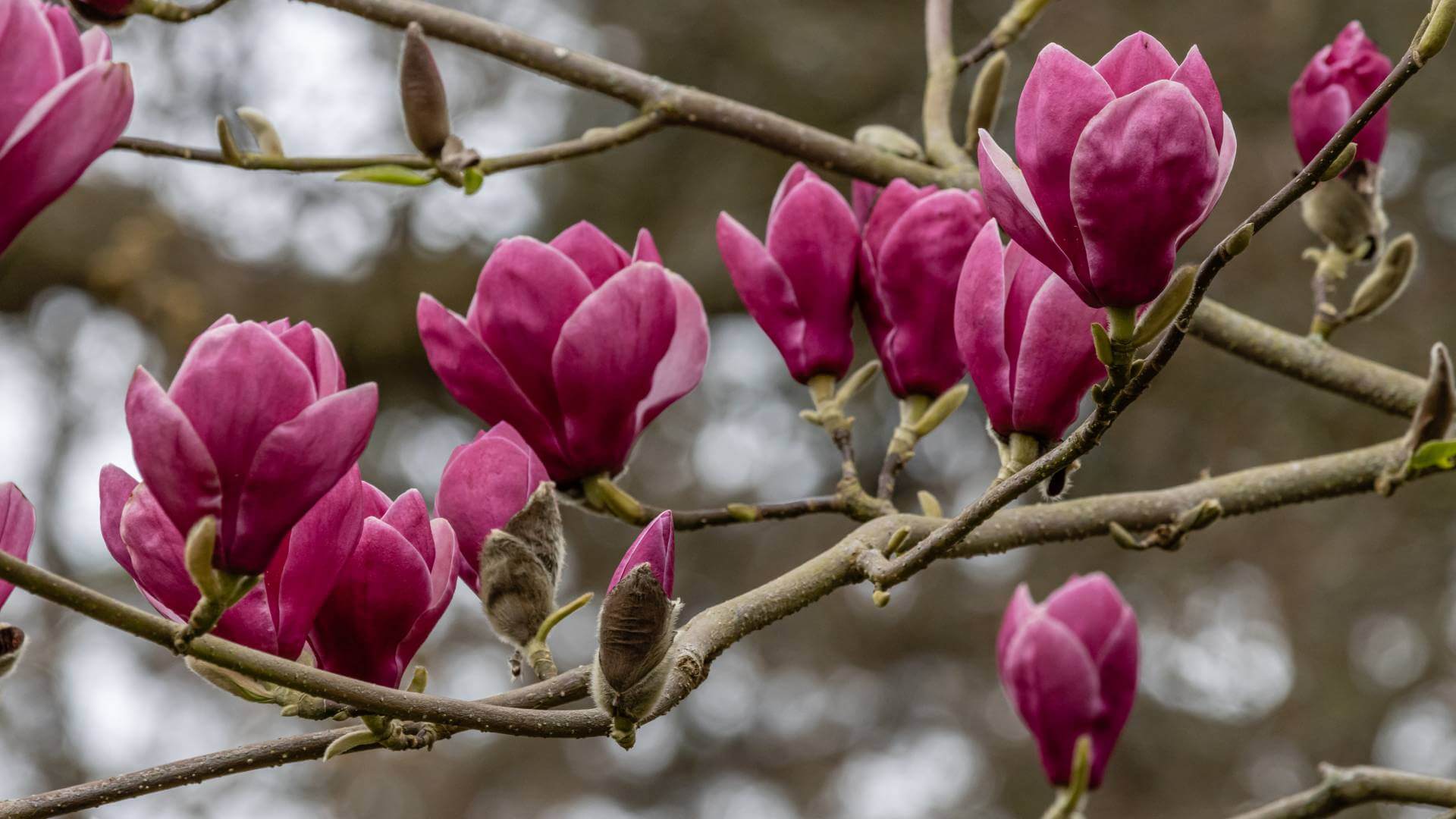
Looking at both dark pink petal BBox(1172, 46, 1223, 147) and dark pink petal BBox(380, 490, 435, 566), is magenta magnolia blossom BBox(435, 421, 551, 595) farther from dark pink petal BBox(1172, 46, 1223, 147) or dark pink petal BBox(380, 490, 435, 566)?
dark pink petal BBox(1172, 46, 1223, 147)

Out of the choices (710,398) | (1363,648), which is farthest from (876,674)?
(1363,648)

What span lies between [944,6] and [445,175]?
0.42 metres

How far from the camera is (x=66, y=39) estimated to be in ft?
1.29

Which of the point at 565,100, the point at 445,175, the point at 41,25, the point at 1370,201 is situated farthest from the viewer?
the point at 565,100

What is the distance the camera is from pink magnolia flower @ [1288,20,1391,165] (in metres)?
0.82

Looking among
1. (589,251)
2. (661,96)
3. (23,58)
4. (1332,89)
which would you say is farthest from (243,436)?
(1332,89)

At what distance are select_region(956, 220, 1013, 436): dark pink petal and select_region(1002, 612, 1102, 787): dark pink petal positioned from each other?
0.85ft

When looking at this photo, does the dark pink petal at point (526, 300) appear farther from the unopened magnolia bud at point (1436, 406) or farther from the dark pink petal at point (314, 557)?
the unopened magnolia bud at point (1436, 406)

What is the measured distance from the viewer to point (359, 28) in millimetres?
3559

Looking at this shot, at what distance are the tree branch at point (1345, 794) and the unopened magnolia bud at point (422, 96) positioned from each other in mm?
548

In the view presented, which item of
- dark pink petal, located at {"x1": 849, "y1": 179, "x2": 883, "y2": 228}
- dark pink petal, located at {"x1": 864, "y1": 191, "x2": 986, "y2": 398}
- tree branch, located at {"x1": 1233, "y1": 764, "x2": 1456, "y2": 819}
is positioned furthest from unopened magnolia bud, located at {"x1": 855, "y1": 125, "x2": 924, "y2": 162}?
tree branch, located at {"x1": 1233, "y1": 764, "x2": 1456, "y2": 819}

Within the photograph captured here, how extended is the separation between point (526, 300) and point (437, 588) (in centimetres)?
13

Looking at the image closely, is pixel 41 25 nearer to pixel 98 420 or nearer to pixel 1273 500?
pixel 1273 500

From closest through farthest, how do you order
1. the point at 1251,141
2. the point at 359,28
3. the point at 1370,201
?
the point at 1370,201 < the point at 1251,141 < the point at 359,28
